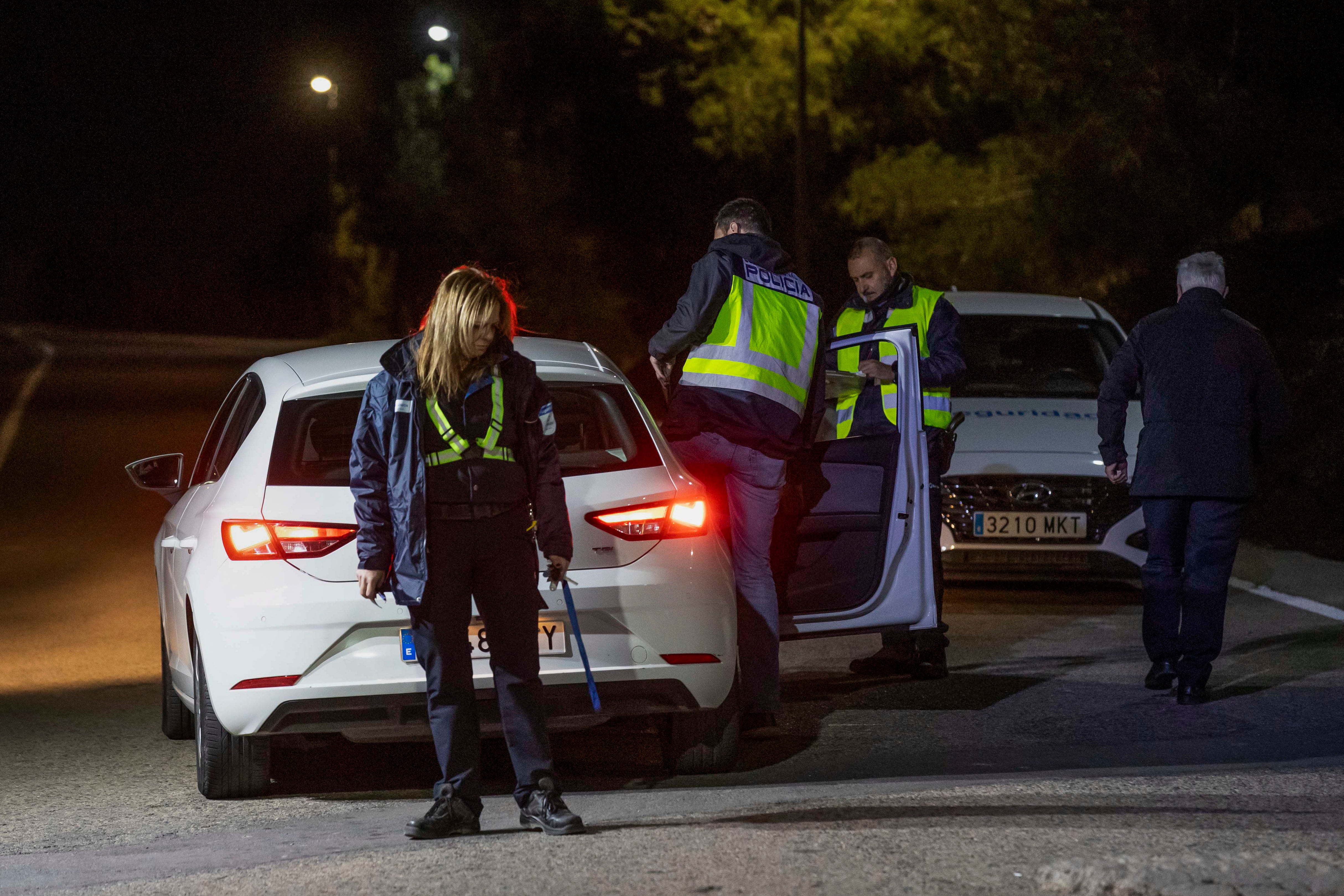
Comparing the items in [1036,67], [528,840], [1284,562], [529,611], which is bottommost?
[1284,562]

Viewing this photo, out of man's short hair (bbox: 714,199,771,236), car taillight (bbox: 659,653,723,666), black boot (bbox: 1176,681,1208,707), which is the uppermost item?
man's short hair (bbox: 714,199,771,236)

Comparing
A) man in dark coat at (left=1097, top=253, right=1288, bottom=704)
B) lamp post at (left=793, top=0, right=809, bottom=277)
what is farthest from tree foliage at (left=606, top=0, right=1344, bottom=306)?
man in dark coat at (left=1097, top=253, right=1288, bottom=704)

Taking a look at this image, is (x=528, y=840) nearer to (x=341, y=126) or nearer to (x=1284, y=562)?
(x=1284, y=562)

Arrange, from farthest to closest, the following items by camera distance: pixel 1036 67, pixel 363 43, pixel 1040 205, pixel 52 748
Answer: pixel 363 43
pixel 1040 205
pixel 1036 67
pixel 52 748

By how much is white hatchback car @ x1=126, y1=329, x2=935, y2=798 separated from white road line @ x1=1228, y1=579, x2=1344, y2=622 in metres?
4.88

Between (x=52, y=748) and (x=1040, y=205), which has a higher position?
(x=1040, y=205)

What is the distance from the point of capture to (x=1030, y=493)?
9.99 m

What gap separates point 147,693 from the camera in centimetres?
855

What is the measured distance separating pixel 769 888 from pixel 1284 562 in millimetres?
8655

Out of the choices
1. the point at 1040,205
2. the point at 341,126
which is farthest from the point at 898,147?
the point at 341,126

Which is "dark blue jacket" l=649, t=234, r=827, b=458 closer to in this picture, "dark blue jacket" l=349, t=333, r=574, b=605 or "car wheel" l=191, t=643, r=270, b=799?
"dark blue jacket" l=349, t=333, r=574, b=605

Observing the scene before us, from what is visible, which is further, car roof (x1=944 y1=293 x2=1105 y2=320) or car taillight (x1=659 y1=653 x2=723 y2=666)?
car roof (x1=944 y1=293 x2=1105 y2=320)

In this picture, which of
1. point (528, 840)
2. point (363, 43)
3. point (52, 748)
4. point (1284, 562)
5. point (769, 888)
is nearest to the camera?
point (769, 888)

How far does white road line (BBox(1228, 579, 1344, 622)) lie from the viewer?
9984mm
